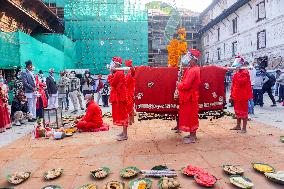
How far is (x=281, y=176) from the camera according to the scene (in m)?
3.82

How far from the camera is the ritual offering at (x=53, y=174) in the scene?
4.18m

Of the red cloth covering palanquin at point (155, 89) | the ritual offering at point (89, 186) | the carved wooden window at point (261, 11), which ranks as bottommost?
the ritual offering at point (89, 186)

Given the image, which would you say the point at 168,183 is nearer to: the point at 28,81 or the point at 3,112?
the point at 3,112

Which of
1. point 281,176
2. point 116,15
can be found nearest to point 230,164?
point 281,176

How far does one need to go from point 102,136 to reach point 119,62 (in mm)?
1804

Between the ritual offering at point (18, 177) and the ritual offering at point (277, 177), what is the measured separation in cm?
334

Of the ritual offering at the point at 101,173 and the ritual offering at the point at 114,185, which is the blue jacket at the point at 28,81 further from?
the ritual offering at the point at 114,185

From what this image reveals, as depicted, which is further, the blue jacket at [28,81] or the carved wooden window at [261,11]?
the carved wooden window at [261,11]

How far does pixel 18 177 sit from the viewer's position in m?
4.20

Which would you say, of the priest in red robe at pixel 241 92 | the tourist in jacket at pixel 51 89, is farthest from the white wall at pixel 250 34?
the tourist in jacket at pixel 51 89

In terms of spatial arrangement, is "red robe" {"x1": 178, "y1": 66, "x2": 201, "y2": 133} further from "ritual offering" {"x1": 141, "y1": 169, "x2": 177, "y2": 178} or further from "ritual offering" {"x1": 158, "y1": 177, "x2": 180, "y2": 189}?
"ritual offering" {"x1": 158, "y1": 177, "x2": 180, "y2": 189}

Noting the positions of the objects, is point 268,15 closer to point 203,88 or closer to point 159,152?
point 203,88

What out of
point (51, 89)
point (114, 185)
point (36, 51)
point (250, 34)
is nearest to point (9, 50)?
point (36, 51)

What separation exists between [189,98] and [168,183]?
2.22 meters
